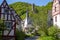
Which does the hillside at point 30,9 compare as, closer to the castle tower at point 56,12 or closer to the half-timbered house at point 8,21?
the castle tower at point 56,12

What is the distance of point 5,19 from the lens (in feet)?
109

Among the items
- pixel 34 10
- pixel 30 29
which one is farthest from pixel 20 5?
pixel 30 29

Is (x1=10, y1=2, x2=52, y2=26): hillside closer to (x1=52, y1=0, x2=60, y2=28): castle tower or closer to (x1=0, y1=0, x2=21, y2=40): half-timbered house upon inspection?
(x1=52, y1=0, x2=60, y2=28): castle tower

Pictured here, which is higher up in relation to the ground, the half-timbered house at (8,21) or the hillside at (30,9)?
the hillside at (30,9)

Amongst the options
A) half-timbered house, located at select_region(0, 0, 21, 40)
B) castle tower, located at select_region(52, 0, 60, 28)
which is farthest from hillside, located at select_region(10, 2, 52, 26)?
half-timbered house, located at select_region(0, 0, 21, 40)

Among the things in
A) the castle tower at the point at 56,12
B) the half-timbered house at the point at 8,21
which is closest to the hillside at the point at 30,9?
the castle tower at the point at 56,12

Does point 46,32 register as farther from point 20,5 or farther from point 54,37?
point 20,5

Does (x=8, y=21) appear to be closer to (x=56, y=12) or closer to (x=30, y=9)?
(x=56, y=12)

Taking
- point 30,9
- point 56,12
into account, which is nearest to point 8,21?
point 56,12

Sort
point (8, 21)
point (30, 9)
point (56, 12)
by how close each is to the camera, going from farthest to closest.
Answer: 1. point (30, 9)
2. point (56, 12)
3. point (8, 21)

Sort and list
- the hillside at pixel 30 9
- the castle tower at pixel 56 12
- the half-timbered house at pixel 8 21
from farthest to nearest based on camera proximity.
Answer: the hillside at pixel 30 9 → the castle tower at pixel 56 12 → the half-timbered house at pixel 8 21

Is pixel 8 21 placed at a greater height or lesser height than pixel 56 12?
lesser

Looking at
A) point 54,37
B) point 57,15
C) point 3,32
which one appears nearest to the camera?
point 54,37

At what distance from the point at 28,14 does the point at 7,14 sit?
22.9 meters
